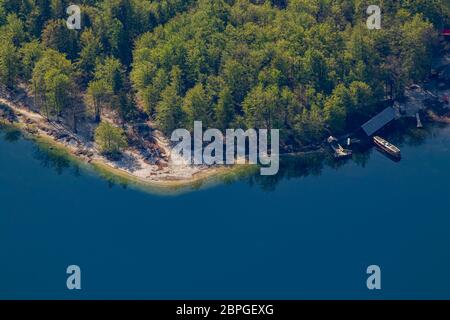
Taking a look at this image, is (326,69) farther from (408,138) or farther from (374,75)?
(408,138)

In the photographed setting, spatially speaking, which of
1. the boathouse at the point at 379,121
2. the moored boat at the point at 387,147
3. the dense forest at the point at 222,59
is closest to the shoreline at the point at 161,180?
the dense forest at the point at 222,59

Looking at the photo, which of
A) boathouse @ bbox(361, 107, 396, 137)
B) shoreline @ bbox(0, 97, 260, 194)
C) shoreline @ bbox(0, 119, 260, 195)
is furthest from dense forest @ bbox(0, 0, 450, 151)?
shoreline @ bbox(0, 119, 260, 195)

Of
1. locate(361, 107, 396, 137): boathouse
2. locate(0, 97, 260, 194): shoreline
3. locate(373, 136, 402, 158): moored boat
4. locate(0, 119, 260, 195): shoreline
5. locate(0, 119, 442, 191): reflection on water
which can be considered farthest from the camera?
locate(361, 107, 396, 137): boathouse

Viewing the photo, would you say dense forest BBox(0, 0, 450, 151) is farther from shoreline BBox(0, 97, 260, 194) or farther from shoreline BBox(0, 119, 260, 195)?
shoreline BBox(0, 119, 260, 195)

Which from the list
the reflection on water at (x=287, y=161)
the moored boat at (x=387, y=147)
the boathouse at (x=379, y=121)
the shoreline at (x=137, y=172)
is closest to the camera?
the shoreline at (x=137, y=172)

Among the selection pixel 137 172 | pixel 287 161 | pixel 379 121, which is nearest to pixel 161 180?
pixel 137 172

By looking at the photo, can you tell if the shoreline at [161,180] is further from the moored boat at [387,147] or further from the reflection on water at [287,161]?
the moored boat at [387,147]

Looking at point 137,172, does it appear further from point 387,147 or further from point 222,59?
point 387,147
